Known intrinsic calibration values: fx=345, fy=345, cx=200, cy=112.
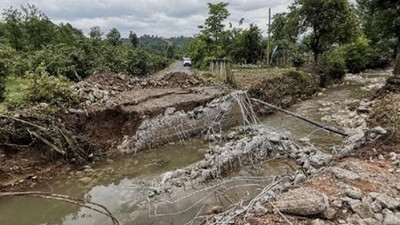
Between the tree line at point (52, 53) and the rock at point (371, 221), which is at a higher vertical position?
the tree line at point (52, 53)

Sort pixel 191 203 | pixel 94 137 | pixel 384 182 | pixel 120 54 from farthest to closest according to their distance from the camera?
pixel 120 54 → pixel 94 137 → pixel 191 203 → pixel 384 182

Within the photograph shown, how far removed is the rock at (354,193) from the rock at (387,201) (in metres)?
0.21

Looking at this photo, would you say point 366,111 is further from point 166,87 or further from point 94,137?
point 94,137

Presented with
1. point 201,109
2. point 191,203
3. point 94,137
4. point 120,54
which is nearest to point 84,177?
point 94,137

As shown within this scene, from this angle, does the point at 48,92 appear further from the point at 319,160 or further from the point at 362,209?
the point at 362,209

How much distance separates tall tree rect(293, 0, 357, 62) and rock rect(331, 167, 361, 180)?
17.0 m

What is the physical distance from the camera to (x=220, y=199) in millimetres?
6539

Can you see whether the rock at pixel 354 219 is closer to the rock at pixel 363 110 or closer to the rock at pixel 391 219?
the rock at pixel 391 219

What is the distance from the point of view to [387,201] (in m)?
4.82

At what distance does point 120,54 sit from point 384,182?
1622 cm

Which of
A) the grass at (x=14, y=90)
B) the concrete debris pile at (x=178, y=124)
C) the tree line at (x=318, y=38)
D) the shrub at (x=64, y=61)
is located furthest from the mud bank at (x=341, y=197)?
the tree line at (x=318, y=38)

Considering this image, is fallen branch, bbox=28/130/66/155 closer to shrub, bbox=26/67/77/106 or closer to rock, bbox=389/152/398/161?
shrub, bbox=26/67/77/106

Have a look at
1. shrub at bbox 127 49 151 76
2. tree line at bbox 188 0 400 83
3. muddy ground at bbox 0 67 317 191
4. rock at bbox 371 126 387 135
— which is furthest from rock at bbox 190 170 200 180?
tree line at bbox 188 0 400 83

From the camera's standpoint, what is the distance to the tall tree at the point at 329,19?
20.5 m
